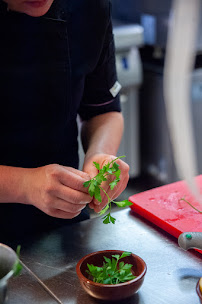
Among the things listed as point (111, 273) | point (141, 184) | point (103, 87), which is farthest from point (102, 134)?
point (141, 184)

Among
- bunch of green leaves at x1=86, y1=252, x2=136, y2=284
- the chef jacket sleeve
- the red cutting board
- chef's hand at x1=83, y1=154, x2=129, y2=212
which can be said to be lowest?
the red cutting board

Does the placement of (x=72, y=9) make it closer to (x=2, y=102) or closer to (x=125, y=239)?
(x=2, y=102)

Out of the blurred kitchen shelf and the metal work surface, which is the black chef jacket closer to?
the metal work surface

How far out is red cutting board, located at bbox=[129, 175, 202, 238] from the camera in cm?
145

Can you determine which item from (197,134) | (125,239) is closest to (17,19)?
(125,239)

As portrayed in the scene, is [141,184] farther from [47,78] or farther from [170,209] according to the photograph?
[47,78]

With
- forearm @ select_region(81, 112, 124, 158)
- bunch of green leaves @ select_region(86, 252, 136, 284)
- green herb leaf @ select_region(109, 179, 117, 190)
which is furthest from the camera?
forearm @ select_region(81, 112, 124, 158)

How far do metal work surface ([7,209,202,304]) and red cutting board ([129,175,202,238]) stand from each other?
30 mm

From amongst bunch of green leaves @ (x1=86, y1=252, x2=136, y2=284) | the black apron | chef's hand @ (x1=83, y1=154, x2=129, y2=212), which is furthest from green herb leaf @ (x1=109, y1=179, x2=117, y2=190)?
the black apron

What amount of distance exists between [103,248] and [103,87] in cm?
63

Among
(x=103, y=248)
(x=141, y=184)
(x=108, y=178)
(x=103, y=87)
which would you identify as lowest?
(x=141, y=184)

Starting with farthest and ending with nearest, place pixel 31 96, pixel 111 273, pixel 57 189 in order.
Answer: pixel 31 96, pixel 57 189, pixel 111 273

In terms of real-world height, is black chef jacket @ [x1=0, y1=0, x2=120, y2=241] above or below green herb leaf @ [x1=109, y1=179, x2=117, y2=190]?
above

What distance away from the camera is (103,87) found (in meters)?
1.72
